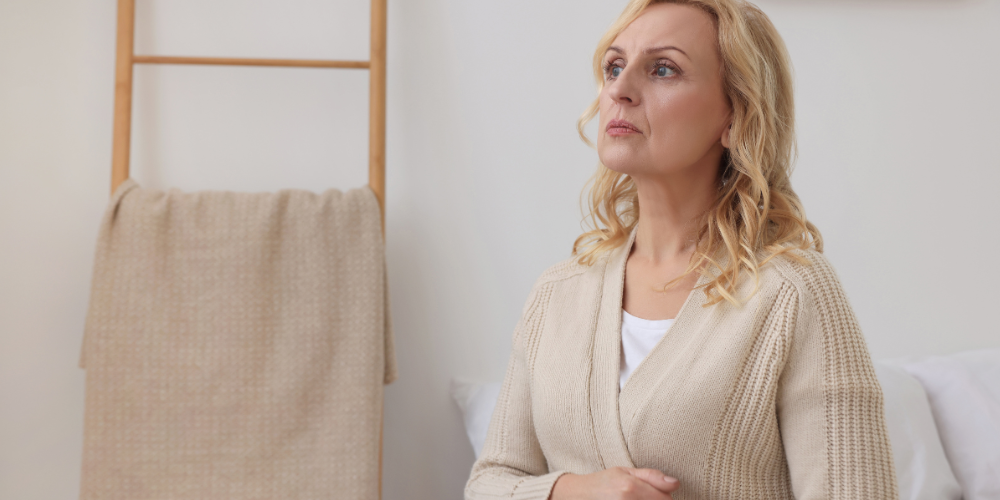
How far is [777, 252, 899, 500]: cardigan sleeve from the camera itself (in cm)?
72

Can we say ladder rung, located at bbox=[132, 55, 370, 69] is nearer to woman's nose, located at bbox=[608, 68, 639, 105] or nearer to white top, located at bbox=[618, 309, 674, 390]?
woman's nose, located at bbox=[608, 68, 639, 105]

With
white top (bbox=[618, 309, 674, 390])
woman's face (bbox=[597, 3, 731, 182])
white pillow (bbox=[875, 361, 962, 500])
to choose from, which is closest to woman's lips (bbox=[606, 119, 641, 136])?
woman's face (bbox=[597, 3, 731, 182])

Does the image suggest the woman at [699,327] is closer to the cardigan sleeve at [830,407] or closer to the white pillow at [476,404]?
the cardigan sleeve at [830,407]

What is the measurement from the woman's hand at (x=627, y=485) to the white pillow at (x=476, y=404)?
522mm

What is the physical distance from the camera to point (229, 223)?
1242 mm

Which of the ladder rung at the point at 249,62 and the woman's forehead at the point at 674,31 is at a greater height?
the ladder rung at the point at 249,62

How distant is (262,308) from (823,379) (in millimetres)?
911

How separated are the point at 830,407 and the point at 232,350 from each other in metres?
0.95

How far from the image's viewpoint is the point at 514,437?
0.95 meters

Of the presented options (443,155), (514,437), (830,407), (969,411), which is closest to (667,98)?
(830,407)

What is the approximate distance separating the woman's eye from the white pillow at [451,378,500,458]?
708 millimetres

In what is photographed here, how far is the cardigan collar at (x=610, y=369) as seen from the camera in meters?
0.79

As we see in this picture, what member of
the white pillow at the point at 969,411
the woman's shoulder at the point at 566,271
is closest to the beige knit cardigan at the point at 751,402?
the woman's shoulder at the point at 566,271

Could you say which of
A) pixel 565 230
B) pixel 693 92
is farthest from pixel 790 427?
pixel 565 230
